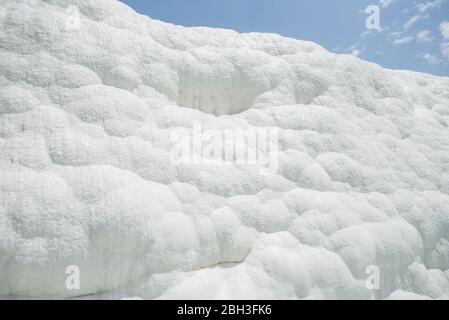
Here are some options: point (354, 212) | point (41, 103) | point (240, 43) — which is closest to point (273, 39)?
point (240, 43)

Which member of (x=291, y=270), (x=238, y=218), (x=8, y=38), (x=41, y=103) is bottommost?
(x=291, y=270)

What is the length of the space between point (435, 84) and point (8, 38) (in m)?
6.19

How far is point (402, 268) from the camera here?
3545mm

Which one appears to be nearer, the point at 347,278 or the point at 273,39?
the point at 347,278

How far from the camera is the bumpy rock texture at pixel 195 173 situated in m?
2.64

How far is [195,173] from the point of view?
3195 mm

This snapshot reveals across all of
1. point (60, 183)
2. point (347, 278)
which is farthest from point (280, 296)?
point (60, 183)

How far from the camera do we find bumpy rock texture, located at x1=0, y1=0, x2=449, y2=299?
8.67 ft

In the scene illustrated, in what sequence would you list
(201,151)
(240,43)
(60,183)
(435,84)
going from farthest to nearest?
(435,84) < (240,43) < (201,151) < (60,183)

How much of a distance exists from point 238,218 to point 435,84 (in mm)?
4736

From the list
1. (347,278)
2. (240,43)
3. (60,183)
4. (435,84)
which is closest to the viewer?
(60,183)
